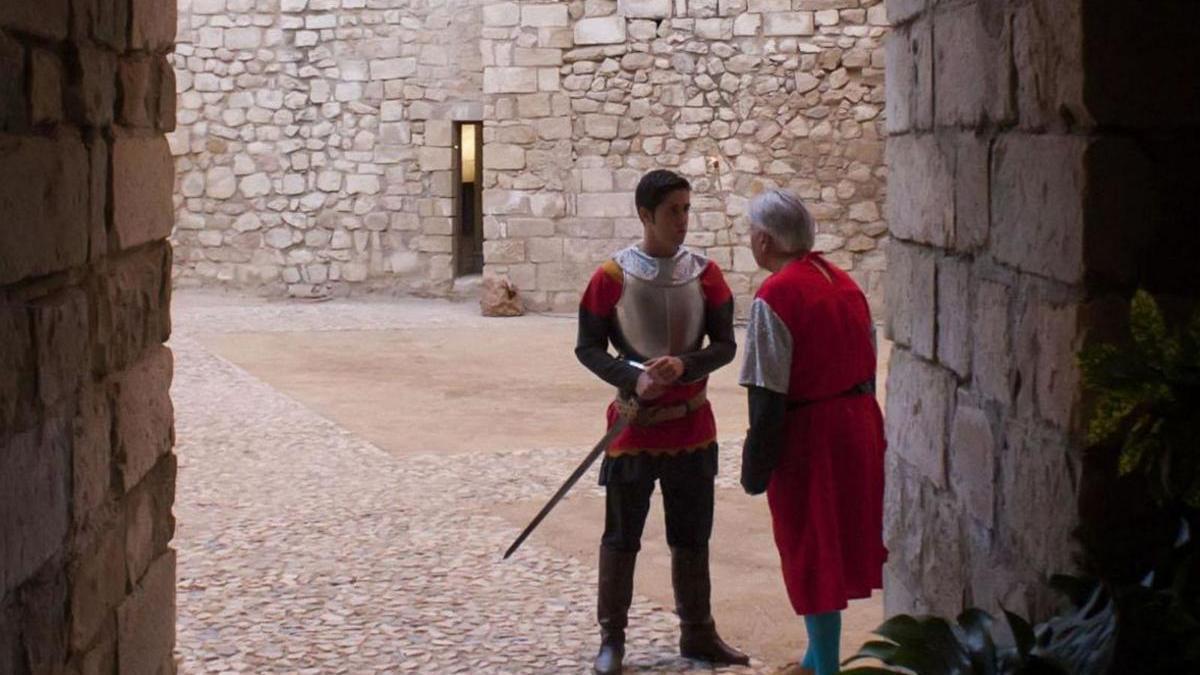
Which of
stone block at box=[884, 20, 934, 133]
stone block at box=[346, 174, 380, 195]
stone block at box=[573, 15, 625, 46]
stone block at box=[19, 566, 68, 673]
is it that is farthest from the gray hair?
stone block at box=[346, 174, 380, 195]

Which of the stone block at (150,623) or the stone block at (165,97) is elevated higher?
the stone block at (165,97)

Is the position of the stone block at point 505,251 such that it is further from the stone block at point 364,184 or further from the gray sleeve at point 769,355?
the gray sleeve at point 769,355

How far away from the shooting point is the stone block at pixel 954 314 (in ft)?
10.8

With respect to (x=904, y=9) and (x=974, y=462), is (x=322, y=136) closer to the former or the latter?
(x=904, y=9)

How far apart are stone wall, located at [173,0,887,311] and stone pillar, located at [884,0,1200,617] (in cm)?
1124

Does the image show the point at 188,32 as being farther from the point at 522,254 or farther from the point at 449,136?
the point at 522,254

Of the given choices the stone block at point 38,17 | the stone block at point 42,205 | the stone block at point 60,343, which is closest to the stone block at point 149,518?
the stone block at point 60,343

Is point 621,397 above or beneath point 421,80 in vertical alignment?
beneath

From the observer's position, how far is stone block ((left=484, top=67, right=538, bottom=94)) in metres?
15.3

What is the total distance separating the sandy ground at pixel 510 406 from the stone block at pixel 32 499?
8.52 ft

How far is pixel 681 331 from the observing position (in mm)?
4664

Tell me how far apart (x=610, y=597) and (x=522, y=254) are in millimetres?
10852

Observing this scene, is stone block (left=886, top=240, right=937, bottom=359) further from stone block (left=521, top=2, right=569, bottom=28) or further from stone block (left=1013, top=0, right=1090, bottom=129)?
stone block (left=521, top=2, right=569, bottom=28)

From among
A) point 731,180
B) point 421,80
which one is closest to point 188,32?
point 421,80
